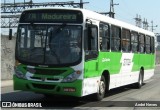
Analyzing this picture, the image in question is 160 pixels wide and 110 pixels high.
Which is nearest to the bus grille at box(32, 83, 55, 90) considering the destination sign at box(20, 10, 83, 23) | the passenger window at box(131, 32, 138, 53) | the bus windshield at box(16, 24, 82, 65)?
the bus windshield at box(16, 24, 82, 65)

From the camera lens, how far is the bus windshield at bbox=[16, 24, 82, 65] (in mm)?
12227

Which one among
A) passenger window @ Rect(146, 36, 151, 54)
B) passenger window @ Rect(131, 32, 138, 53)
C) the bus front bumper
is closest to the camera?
the bus front bumper

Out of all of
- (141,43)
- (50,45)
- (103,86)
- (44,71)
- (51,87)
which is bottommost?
(103,86)

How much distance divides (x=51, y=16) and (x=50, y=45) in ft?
3.07

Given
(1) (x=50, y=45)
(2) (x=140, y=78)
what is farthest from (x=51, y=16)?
(2) (x=140, y=78)

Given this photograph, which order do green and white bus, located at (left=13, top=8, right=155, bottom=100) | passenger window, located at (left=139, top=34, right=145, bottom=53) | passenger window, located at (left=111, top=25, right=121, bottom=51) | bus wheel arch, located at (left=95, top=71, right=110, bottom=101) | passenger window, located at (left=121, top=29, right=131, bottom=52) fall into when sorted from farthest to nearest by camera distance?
passenger window, located at (left=139, top=34, right=145, bottom=53)
passenger window, located at (left=121, top=29, right=131, bottom=52)
passenger window, located at (left=111, top=25, right=121, bottom=51)
bus wheel arch, located at (left=95, top=71, right=110, bottom=101)
green and white bus, located at (left=13, top=8, right=155, bottom=100)

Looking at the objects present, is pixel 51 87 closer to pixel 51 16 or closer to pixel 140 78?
pixel 51 16

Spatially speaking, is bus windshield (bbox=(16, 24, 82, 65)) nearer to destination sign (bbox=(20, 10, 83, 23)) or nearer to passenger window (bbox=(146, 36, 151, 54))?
destination sign (bbox=(20, 10, 83, 23))

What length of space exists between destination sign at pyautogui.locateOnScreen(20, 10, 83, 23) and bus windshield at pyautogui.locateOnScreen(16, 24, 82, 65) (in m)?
0.17

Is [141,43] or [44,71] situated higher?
[141,43]

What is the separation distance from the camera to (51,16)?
12664 mm

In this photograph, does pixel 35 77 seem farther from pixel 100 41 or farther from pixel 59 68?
pixel 100 41

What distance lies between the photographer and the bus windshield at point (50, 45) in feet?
40.1

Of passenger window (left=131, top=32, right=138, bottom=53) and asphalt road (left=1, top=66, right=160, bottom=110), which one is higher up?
passenger window (left=131, top=32, right=138, bottom=53)
